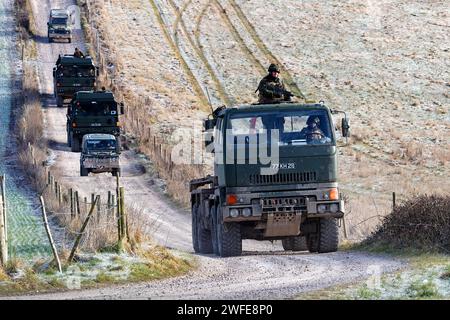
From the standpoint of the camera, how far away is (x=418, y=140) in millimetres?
55031

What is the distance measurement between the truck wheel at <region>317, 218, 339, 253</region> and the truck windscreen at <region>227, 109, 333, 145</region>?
5.96 feet

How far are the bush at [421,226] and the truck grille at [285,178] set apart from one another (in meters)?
1.94

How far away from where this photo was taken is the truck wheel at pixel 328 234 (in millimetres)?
22375

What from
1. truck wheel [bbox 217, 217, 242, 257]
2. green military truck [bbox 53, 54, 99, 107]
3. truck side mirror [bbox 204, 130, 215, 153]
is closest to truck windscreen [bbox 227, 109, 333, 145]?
truck side mirror [bbox 204, 130, 215, 153]

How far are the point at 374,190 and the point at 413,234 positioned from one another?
74.4ft

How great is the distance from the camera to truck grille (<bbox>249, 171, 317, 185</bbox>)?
2158 centimetres

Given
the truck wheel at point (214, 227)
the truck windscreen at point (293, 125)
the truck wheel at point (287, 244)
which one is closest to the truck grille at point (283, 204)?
the truck windscreen at point (293, 125)

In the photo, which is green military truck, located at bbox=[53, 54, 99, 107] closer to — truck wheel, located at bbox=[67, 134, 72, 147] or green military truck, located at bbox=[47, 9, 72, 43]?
truck wheel, located at bbox=[67, 134, 72, 147]

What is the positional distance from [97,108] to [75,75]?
24.6 feet

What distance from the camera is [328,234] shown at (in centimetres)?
2242

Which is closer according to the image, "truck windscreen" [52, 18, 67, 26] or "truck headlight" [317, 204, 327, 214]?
"truck headlight" [317, 204, 327, 214]

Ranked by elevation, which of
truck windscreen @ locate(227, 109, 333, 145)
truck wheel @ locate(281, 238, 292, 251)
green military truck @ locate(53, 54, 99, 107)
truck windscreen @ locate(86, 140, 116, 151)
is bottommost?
truck wheel @ locate(281, 238, 292, 251)

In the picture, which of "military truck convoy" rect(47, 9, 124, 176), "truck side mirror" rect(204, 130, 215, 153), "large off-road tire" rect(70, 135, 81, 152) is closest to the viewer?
"truck side mirror" rect(204, 130, 215, 153)

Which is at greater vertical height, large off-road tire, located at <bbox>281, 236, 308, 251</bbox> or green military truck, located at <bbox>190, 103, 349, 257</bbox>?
green military truck, located at <bbox>190, 103, 349, 257</bbox>
